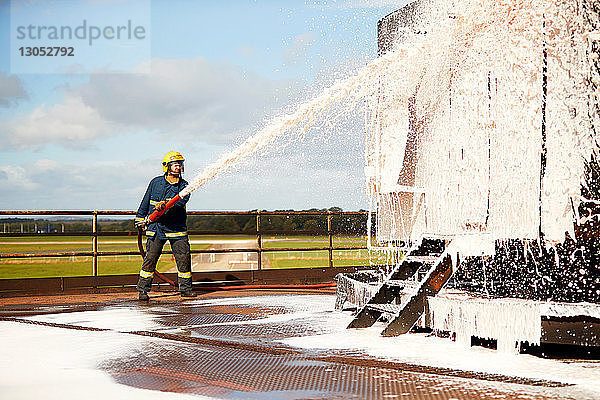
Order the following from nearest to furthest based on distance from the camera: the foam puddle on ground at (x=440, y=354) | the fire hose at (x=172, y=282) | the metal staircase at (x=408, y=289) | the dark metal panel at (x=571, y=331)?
the foam puddle on ground at (x=440, y=354), the dark metal panel at (x=571, y=331), the metal staircase at (x=408, y=289), the fire hose at (x=172, y=282)

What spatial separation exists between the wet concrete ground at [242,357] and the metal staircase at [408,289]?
1.04 ft

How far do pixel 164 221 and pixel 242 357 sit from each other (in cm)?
518

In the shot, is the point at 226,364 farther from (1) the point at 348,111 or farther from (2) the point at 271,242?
(2) the point at 271,242

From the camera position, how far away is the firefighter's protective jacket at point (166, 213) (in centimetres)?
1107

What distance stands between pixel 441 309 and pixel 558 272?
1955 mm

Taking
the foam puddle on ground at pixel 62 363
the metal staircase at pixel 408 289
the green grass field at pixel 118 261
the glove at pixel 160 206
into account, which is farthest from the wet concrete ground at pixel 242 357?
the green grass field at pixel 118 261

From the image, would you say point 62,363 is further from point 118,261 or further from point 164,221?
point 118,261

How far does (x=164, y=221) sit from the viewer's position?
11.1 meters

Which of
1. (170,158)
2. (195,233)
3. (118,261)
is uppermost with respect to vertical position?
(170,158)

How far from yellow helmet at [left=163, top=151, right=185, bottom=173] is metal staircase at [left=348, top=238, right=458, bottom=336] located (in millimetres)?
4090

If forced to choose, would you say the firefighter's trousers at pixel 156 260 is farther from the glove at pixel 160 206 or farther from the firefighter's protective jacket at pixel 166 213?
the glove at pixel 160 206

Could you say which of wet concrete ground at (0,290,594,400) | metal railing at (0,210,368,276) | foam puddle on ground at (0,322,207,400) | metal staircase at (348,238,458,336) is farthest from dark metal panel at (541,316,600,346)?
metal railing at (0,210,368,276)

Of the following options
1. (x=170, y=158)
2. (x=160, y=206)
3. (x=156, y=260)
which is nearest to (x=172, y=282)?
(x=156, y=260)

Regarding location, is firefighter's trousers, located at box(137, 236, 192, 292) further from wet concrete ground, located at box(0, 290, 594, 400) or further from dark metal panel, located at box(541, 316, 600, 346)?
dark metal panel, located at box(541, 316, 600, 346)
